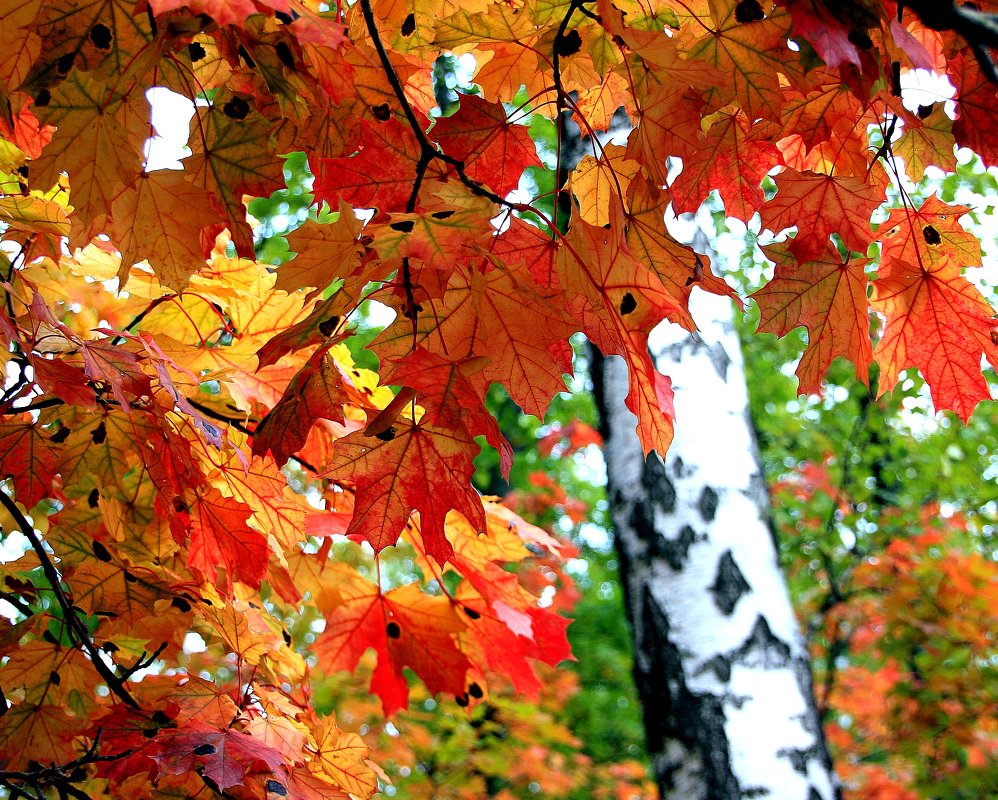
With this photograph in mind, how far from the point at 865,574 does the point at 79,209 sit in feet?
14.6

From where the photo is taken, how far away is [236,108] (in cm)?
115

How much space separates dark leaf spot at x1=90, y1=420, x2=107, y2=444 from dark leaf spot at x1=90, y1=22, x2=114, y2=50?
0.67 m

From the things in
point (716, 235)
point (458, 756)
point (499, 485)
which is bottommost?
point (458, 756)

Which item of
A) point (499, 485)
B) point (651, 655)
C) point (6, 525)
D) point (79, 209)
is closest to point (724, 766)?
point (651, 655)

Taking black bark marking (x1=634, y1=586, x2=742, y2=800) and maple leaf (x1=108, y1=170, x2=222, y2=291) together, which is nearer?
maple leaf (x1=108, y1=170, x2=222, y2=291)

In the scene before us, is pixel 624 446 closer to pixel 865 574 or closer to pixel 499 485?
pixel 865 574

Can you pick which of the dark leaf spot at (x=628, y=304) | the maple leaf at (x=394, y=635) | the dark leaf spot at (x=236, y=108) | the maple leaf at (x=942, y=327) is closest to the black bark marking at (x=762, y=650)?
the maple leaf at (x=394, y=635)

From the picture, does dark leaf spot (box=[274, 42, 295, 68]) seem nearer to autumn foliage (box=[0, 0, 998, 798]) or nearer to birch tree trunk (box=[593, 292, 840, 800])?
autumn foliage (box=[0, 0, 998, 798])

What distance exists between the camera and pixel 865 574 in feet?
14.9

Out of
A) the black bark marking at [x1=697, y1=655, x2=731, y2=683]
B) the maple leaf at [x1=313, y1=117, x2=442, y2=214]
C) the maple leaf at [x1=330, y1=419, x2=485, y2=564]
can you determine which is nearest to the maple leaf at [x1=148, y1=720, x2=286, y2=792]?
the maple leaf at [x1=330, y1=419, x2=485, y2=564]

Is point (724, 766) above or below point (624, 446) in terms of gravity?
below

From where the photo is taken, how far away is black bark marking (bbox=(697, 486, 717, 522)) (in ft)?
7.25

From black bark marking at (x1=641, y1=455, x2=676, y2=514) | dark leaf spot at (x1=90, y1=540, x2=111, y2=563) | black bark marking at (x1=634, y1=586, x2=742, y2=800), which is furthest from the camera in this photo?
black bark marking at (x1=641, y1=455, x2=676, y2=514)

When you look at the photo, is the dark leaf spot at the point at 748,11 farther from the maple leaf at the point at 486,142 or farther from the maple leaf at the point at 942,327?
the maple leaf at the point at 942,327
